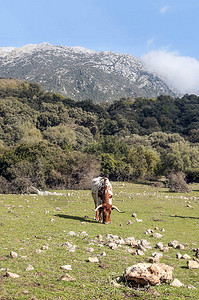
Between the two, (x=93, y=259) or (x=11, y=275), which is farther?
(x=93, y=259)

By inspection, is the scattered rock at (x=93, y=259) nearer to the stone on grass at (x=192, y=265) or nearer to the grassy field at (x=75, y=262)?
the grassy field at (x=75, y=262)

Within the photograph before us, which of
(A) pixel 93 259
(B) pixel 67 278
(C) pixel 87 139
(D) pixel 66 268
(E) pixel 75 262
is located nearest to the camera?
(B) pixel 67 278

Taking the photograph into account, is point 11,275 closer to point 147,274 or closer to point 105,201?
point 147,274

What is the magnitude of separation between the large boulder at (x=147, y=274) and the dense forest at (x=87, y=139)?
29.6 meters

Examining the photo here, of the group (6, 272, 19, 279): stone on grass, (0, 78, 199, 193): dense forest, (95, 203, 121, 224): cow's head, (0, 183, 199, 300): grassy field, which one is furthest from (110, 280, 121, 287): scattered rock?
(0, 78, 199, 193): dense forest

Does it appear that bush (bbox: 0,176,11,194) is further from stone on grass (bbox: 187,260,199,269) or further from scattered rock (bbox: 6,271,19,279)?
stone on grass (bbox: 187,260,199,269)

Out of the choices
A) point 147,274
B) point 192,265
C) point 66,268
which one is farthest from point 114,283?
point 192,265

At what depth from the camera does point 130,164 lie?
63.0 metres

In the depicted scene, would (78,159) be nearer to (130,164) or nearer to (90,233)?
(130,164)

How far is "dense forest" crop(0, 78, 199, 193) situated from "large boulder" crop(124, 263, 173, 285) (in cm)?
2959

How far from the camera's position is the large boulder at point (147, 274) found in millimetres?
6004

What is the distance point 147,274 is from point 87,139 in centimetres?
10303

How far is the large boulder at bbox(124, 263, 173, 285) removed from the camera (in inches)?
236

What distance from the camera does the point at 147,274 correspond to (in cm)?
605
